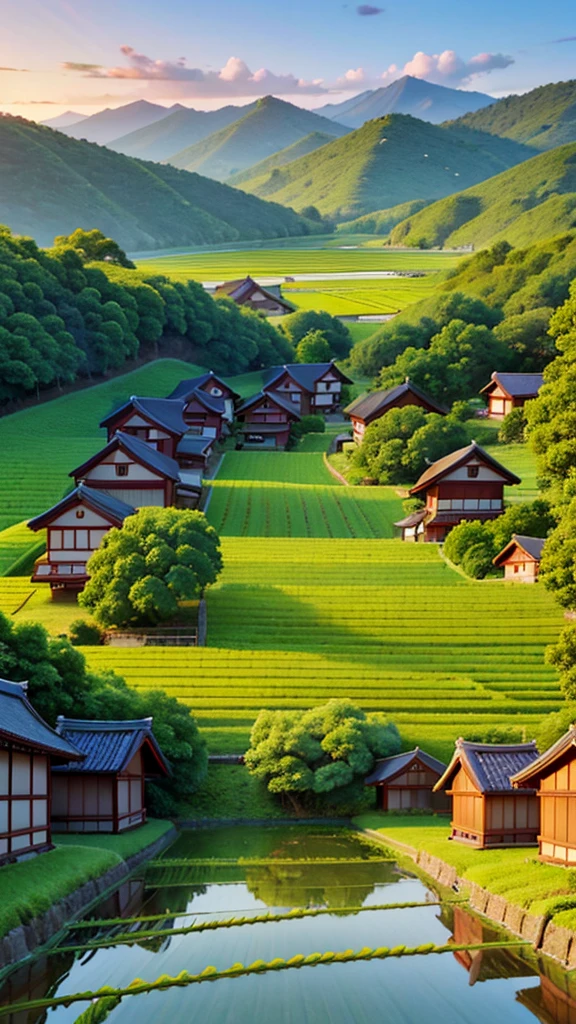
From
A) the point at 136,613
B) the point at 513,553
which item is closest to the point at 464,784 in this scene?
the point at 136,613

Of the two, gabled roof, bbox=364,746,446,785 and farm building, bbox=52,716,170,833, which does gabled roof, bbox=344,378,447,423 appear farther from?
farm building, bbox=52,716,170,833

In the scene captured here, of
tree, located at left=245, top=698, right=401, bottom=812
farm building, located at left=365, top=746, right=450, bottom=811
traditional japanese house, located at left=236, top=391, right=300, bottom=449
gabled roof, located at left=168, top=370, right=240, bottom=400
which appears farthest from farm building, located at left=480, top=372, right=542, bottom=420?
farm building, located at left=365, top=746, right=450, bottom=811

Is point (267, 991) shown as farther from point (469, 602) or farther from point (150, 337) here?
point (150, 337)

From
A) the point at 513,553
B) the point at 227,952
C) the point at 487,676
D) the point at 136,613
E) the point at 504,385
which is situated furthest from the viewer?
the point at 504,385

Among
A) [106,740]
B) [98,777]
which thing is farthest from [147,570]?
[98,777]

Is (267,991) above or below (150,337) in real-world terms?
below

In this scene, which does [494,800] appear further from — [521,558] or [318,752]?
[521,558]

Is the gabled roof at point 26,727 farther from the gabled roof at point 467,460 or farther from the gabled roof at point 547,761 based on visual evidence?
the gabled roof at point 467,460
